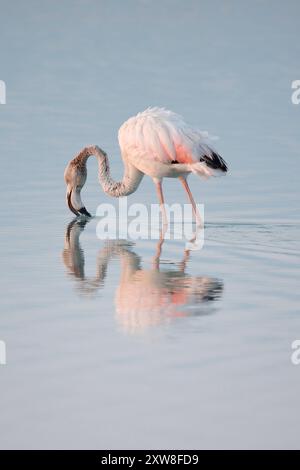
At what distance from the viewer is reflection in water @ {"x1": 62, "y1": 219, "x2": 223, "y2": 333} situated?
8.05 meters

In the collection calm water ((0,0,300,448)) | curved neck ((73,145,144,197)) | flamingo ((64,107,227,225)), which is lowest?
calm water ((0,0,300,448))

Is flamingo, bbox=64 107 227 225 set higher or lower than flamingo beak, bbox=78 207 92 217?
higher

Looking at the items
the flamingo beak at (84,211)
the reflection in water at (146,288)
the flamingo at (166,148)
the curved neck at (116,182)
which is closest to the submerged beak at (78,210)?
the flamingo beak at (84,211)

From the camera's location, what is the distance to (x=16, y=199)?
1537 centimetres

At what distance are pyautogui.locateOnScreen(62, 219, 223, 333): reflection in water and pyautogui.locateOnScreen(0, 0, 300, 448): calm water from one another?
0.05 ft

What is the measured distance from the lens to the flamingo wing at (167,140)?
12367 millimetres

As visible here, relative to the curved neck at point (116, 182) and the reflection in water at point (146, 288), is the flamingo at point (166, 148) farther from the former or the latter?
the reflection in water at point (146, 288)

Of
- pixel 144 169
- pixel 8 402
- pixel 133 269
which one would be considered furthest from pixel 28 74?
pixel 8 402

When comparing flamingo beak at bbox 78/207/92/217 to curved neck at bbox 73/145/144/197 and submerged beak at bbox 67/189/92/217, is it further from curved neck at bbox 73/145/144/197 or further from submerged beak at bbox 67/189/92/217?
curved neck at bbox 73/145/144/197

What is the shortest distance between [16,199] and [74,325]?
7726 mm

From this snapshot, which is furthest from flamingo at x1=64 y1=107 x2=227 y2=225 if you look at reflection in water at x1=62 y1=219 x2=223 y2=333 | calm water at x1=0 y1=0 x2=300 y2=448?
reflection in water at x1=62 y1=219 x2=223 y2=333

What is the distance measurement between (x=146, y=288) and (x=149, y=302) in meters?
0.64

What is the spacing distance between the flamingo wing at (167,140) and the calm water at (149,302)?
80cm

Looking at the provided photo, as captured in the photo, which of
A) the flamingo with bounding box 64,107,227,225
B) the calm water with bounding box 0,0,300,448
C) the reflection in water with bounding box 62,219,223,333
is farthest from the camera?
the flamingo with bounding box 64,107,227,225
